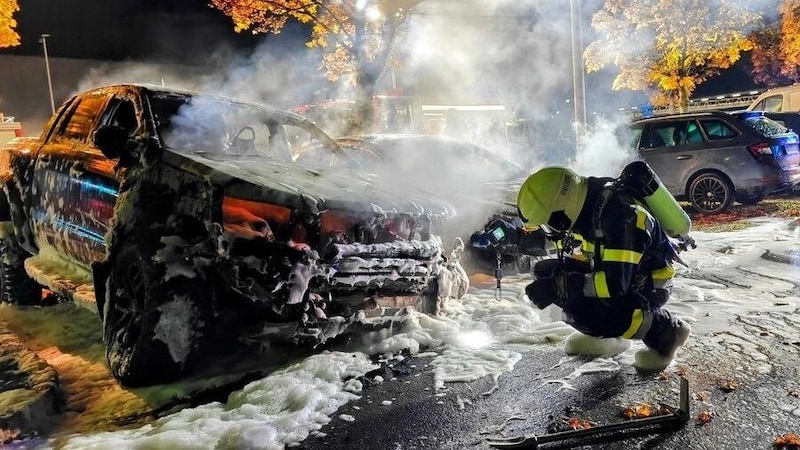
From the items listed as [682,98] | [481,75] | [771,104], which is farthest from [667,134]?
[682,98]

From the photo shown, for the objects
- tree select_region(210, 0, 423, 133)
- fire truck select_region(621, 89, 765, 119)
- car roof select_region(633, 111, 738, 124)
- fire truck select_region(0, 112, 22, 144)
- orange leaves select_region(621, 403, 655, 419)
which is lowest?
orange leaves select_region(621, 403, 655, 419)

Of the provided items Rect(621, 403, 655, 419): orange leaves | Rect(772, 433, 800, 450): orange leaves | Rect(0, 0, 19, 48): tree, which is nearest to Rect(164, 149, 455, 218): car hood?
Rect(621, 403, 655, 419): orange leaves

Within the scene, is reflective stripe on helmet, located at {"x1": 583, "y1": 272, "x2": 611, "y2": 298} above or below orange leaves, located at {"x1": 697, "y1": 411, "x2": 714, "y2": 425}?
above

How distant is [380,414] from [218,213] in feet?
4.67

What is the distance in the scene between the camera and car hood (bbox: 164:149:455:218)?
9.80ft

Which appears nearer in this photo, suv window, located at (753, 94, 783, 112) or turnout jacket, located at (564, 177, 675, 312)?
turnout jacket, located at (564, 177, 675, 312)

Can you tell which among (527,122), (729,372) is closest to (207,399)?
(729,372)

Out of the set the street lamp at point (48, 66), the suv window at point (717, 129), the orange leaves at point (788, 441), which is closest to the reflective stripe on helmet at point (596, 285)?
the orange leaves at point (788, 441)

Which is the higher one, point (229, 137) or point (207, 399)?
point (229, 137)

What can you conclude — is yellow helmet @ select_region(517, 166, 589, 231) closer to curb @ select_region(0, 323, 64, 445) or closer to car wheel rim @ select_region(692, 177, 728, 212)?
curb @ select_region(0, 323, 64, 445)

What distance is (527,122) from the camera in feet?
77.6

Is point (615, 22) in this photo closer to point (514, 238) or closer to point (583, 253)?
point (514, 238)

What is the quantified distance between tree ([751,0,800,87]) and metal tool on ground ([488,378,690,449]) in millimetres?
28691

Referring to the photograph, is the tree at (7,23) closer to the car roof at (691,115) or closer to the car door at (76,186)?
the car door at (76,186)
